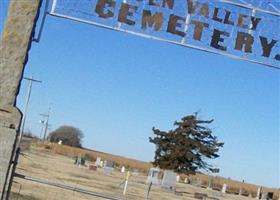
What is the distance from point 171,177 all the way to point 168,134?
56.1 feet

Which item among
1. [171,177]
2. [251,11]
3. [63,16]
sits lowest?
[171,177]

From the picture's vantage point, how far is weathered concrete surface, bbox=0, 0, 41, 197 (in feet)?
25.0

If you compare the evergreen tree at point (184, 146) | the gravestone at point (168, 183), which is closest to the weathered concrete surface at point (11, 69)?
the gravestone at point (168, 183)

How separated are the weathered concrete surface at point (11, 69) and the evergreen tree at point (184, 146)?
5393cm

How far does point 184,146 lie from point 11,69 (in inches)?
2175

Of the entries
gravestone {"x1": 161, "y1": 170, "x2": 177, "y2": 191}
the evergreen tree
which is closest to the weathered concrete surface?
gravestone {"x1": 161, "y1": 170, "x2": 177, "y2": 191}

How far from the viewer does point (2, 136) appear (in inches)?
300

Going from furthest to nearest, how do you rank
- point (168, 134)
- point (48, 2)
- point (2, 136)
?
point (168, 134)
point (48, 2)
point (2, 136)

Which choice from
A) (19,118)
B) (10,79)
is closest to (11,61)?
(10,79)

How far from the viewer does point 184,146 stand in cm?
6231

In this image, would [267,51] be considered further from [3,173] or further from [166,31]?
[3,173]

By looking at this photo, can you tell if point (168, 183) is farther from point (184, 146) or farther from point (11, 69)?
point (11, 69)

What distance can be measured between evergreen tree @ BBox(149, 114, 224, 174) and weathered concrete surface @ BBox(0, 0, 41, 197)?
53925 mm

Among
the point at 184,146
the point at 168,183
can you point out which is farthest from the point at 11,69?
the point at 184,146
